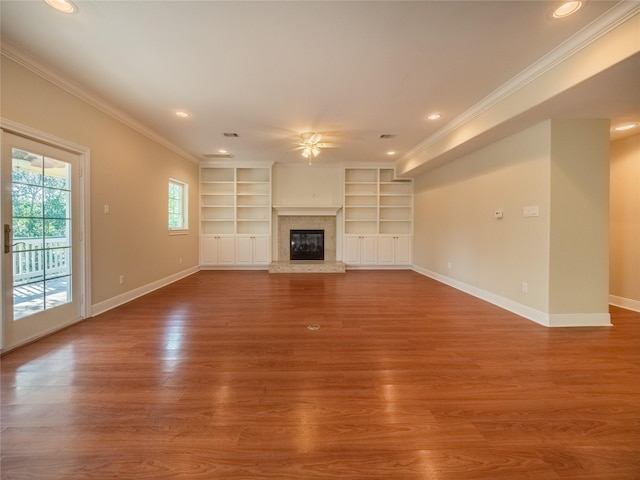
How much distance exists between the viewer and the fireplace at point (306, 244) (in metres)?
7.12

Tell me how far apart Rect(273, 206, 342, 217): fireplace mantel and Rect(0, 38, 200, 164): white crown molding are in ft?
10.2

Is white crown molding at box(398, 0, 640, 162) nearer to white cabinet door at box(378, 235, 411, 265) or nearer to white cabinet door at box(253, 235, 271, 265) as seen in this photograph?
white cabinet door at box(378, 235, 411, 265)

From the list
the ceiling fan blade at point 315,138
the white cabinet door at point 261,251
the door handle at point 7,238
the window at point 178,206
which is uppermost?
the ceiling fan blade at point 315,138

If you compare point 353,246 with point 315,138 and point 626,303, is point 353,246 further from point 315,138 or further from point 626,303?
point 626,303

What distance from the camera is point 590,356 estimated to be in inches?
91.8

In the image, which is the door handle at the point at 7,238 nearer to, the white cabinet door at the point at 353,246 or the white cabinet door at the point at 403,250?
the white cabinet door at the point at 353,246

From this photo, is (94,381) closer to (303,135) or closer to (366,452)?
(366,452)

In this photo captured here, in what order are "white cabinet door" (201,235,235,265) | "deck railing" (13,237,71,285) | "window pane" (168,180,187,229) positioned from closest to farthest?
"deck railing" (13,237,71,285) < "window pane" (168,180,187,229) < "white cabinet door" (201,235,235,265)

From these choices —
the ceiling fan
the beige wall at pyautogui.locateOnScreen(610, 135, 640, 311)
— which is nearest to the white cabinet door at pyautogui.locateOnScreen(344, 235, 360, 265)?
the ceiling fan

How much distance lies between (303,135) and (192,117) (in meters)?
1.70

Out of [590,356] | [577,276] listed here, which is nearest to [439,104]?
[577,276]

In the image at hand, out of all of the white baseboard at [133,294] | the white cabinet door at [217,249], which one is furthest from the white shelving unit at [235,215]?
the white baseboard at [133,294]

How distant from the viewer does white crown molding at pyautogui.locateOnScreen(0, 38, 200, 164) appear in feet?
7.66

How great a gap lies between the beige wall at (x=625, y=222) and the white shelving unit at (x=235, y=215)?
6.23 metres
